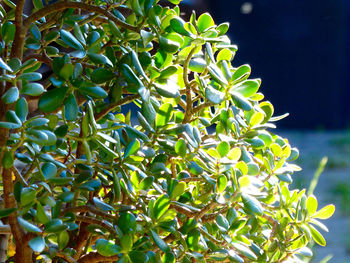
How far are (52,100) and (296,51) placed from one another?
4.32 meters

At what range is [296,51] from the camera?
4.66 meters

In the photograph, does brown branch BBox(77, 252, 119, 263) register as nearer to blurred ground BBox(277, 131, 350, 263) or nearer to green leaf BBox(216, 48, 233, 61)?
green leaf BBox(216, 48, 233, 61)

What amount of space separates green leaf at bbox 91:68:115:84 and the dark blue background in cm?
403

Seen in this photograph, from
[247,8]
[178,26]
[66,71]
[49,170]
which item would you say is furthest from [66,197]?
[247,8]

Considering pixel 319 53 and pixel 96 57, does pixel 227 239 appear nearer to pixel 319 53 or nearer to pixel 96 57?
pixel 96 57

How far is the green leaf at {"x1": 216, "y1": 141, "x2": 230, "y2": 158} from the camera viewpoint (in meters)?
0.64

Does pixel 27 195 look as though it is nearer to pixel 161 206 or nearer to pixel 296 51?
pixel 161 206

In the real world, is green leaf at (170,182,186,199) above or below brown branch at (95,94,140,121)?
below

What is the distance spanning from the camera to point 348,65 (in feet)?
15.5

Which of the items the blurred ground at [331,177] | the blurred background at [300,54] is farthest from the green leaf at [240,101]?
the blurred background at [300,54]

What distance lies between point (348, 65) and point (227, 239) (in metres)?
4.38

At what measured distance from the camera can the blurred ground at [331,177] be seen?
3.00 meters

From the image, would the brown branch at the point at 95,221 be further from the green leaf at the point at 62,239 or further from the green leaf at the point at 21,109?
the green leaf at the point at 21,109

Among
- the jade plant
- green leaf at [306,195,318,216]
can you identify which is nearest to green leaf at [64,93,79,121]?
the jade plant
